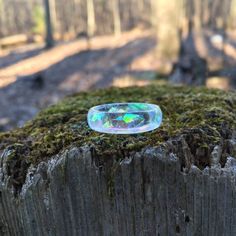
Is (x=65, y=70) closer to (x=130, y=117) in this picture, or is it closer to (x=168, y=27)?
(x=168, y=27)

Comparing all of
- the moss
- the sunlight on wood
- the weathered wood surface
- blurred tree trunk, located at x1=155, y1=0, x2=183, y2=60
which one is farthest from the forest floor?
the weathered wood surface

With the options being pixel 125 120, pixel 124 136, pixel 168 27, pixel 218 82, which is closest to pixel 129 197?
pixel 124 136

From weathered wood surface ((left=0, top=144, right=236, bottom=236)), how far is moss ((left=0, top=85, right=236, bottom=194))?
0.07 m

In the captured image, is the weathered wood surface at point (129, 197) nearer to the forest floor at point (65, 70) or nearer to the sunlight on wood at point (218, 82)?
the forest floor at point (65, 70)

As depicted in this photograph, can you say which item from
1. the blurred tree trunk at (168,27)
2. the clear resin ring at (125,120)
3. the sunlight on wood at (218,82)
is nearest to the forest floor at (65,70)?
the blurred tree trunk at (168,27)

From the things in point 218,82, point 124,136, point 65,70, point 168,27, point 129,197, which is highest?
point 124,136

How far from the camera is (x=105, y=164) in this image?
123 centimetres

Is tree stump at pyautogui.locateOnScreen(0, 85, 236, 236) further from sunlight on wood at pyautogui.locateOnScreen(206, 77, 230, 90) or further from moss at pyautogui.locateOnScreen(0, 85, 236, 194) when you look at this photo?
sunlight on wood at pyautogui.locateOnScreen(206, 77, 230, 90)

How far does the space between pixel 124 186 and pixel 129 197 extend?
0.15ft

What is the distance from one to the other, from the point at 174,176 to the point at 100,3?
35.4 m

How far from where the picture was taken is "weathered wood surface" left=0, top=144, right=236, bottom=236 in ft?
3.98

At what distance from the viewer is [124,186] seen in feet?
4.00

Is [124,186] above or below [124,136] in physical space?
below

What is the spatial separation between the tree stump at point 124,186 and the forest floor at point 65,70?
644cm
